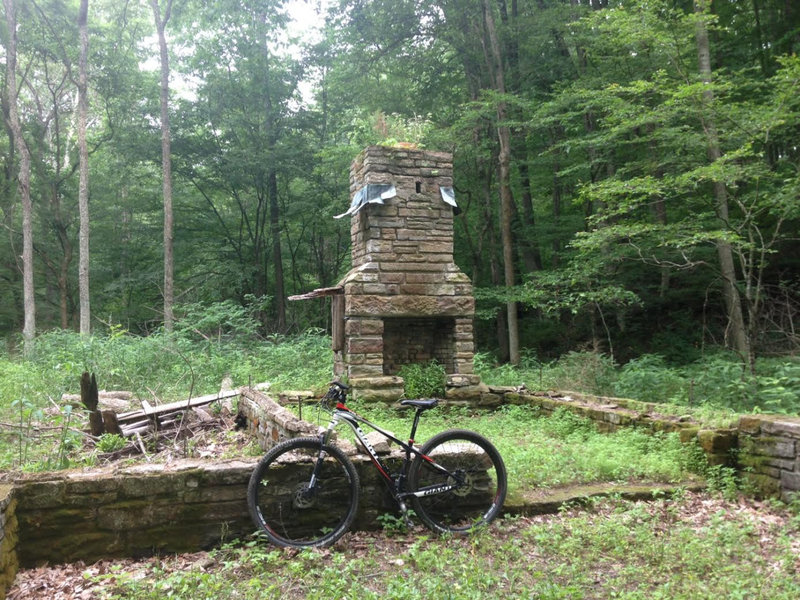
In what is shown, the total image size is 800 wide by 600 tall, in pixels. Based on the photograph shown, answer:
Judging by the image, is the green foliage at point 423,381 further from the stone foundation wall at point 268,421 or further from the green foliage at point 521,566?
the green foliage at point 521,566

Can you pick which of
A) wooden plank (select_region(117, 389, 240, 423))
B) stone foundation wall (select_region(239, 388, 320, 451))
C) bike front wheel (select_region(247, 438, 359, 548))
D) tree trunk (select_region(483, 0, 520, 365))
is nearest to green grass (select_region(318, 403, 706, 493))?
stone foundation wall (select_region(239, 388, 320, 451))

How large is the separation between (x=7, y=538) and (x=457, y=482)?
2630 millimetres

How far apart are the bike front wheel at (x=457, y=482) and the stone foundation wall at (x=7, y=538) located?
2266 millimetres

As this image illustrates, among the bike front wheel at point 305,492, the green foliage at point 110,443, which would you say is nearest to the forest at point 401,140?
the green foliage at point 110,443

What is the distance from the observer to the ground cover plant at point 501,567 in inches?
104

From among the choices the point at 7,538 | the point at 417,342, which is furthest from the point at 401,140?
the point at 7,538

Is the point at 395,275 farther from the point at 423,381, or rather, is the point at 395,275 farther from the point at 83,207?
the point at 83,207

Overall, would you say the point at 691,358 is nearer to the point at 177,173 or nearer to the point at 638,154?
the point at 638,154

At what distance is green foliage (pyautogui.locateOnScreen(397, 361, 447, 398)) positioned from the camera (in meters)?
8.16

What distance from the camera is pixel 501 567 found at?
9.82ft

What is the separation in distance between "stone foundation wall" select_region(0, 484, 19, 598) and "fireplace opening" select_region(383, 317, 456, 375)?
6121mm

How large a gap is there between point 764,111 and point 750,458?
227 inches

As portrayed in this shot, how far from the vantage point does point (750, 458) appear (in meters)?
4.45

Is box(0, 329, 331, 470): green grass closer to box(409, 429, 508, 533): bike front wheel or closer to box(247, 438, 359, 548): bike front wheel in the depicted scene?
box(247, 438, 359, 548): bike front wheel
